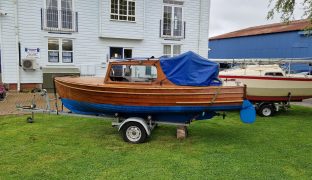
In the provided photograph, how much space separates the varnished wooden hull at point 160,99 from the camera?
6.39 meters

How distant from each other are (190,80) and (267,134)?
3.00 metres

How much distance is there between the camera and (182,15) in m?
19.9

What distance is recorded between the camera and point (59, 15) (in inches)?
647

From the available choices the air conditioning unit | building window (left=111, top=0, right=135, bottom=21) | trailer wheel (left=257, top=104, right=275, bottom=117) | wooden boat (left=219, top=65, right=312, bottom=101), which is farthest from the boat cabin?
building window (left=111, top=0, right=135, bottom=21)

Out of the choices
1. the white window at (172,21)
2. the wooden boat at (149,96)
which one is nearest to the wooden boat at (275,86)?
the wooden boat at (149,96)

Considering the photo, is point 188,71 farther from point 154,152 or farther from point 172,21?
point 172,21

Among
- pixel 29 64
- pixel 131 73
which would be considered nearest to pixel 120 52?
pixel 29 64

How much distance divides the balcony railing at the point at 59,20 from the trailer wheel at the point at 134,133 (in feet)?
38.0

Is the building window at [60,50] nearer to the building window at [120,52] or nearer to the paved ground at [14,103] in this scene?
the building window at [120,52]

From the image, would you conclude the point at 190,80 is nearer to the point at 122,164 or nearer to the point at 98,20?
the point at 122,164

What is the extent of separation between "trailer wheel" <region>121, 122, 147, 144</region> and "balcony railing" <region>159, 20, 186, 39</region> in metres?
13.4

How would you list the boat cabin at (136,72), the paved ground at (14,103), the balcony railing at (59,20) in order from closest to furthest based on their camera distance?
the boat cabin at (136,72) < the paved ground at (14,103) < the balcony railing at (59,20)

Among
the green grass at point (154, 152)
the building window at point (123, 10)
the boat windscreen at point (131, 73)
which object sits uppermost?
the building window at point (123, 10)

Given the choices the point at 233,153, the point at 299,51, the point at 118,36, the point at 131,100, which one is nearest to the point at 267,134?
the point at 233,153
